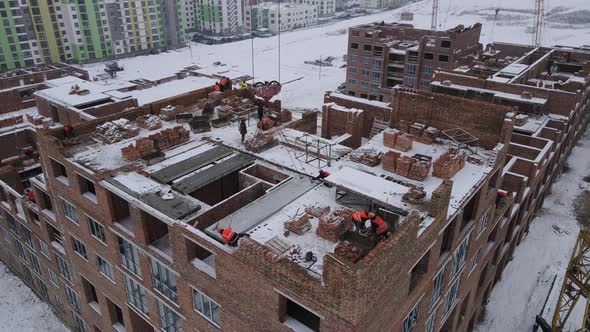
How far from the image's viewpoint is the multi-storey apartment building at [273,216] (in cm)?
1558

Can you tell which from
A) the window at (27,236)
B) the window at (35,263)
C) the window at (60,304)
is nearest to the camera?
the window at (60,304)

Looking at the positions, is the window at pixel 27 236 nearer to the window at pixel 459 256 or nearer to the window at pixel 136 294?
the window at pixel 136 294

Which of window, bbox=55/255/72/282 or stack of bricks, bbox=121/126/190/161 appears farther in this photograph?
window, bbox=55/255/72/282

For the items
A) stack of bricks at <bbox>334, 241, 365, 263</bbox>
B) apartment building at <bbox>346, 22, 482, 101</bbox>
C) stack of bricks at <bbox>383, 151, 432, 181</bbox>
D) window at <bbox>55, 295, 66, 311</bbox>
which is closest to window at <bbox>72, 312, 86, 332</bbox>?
window at <bbox>55, 295, 66, 311</bbox>

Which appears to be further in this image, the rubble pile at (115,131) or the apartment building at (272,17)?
the apartment building at (272,17)

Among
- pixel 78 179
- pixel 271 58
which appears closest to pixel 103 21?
pixel 271 58

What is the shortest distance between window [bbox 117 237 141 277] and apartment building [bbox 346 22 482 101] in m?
61.6

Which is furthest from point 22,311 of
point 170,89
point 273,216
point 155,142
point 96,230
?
point 170,89

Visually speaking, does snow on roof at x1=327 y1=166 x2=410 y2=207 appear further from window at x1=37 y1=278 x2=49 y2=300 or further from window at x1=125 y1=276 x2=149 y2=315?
window at x1=37 y1=278 x2=49 y2=300

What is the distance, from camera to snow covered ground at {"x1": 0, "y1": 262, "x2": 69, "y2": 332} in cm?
3500

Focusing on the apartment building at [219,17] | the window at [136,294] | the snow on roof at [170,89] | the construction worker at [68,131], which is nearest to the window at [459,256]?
the window at [136,294]

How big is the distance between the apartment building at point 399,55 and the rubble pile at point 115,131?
187 feet

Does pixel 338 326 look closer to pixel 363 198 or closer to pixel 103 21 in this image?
pixel 363 198

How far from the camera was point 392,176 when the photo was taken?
2189 cm
